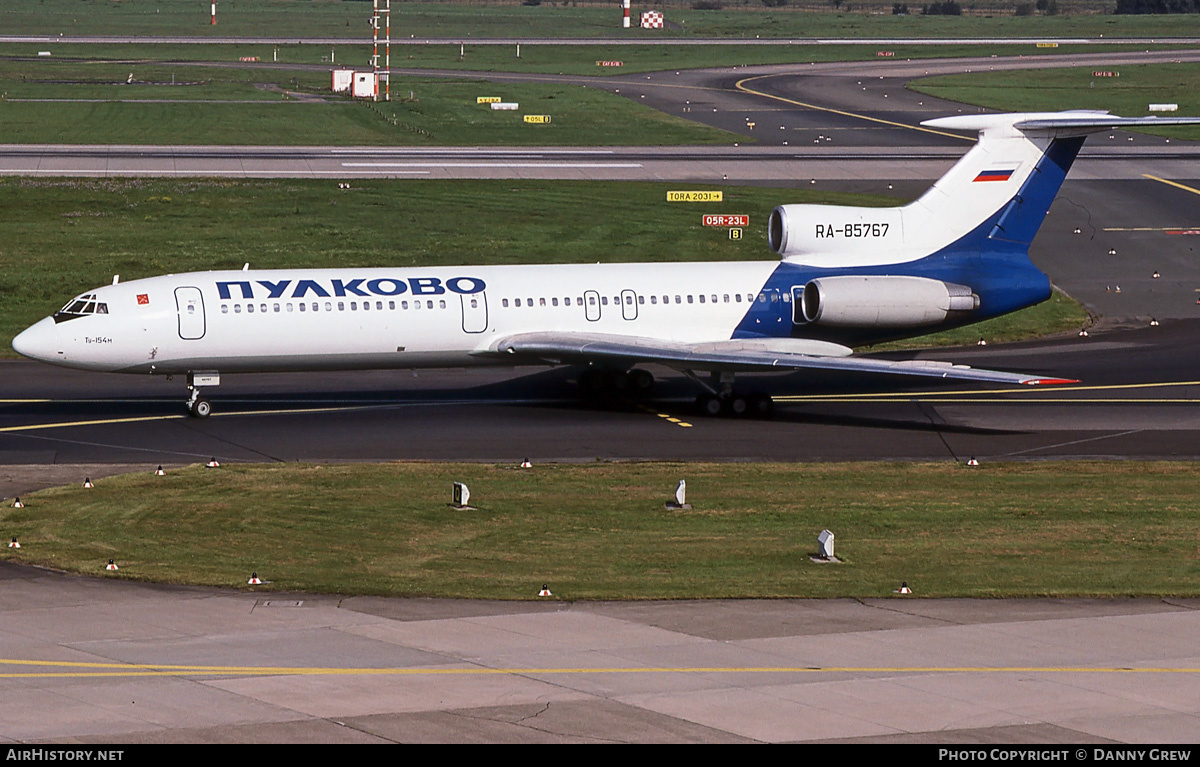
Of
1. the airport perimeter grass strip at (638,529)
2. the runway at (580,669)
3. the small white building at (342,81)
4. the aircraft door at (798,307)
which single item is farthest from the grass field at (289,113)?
the runway at (580,669)

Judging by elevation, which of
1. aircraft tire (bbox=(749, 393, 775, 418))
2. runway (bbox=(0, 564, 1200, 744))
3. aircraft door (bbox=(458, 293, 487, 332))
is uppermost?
aircraft door (bbox=(458, 293, 487, 332))

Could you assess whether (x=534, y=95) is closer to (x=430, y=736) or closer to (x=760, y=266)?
(x=760, y=266)

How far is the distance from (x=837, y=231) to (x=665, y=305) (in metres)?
4.82

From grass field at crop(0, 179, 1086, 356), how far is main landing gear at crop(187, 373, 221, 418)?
1126 centimetres

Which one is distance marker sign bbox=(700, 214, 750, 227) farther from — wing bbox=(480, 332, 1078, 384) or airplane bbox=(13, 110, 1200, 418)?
wing bbox=(480, 332, 1078, 384)

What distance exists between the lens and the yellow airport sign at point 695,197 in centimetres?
6750

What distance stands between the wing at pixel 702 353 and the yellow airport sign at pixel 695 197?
28983 millimetres

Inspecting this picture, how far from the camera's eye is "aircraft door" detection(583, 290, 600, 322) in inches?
1539

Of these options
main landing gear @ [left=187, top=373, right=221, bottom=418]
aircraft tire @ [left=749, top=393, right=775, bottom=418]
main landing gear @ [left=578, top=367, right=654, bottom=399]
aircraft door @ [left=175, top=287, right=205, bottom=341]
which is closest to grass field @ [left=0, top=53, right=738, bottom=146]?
main landing gear @ [left=578, top=367, right=654, bottom=399]

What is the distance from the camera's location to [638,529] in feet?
92.9

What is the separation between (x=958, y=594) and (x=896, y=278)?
54.6 feet

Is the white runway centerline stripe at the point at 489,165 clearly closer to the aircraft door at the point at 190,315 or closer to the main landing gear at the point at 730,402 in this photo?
the main landing gear at the point at 730,402

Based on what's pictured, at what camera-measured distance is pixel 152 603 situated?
78.5ft

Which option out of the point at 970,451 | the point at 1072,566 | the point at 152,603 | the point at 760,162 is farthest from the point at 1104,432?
the point at 760,162
